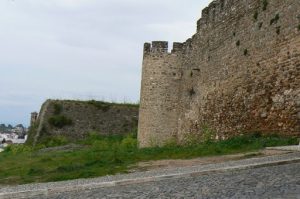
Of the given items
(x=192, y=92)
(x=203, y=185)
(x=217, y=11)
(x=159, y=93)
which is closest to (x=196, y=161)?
(x=203, y=185)

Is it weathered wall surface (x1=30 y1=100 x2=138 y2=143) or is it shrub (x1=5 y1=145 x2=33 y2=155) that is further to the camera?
weathered wall surface (x1=30 y1=100 x2=138 y2=143)

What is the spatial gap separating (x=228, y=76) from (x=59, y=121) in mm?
18470

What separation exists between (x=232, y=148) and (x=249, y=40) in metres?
5.15

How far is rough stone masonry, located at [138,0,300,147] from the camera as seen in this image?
15.9 meters

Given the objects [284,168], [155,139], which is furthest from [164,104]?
[284,168]

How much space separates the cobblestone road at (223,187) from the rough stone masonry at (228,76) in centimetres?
564

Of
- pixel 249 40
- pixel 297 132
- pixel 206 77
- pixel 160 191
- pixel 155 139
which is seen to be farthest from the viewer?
pixel 155 139

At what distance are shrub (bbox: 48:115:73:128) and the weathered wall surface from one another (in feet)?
0.29

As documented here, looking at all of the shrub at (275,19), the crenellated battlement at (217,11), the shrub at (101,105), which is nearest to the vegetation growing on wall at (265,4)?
the shrub at (275,19)

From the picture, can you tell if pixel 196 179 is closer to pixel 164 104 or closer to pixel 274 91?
pixel 274 91

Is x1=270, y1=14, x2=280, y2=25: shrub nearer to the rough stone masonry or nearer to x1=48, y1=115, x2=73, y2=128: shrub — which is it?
the rough stone masonry

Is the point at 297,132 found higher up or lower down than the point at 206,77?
lower down

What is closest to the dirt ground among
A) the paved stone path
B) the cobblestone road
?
the paved stone path

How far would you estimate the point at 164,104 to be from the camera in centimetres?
2709
